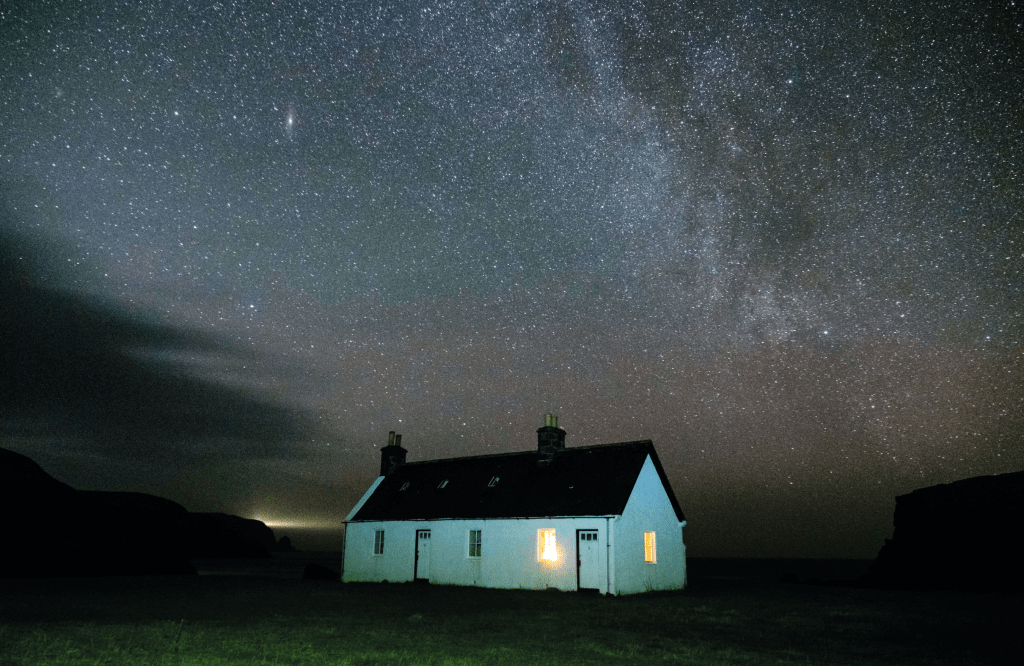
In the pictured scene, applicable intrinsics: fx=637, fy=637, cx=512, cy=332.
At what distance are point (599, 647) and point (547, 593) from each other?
13.2 metres

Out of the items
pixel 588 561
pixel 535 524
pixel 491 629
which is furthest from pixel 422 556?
pixel 491 629

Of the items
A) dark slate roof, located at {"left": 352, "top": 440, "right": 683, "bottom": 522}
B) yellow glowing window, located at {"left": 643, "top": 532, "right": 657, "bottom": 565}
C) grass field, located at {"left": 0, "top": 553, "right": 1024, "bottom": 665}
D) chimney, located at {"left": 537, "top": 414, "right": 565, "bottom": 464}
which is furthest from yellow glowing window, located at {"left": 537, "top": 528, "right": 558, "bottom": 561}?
chimney, located at {"left": 537, "top": 414, "right": 565, "bottom": 464}

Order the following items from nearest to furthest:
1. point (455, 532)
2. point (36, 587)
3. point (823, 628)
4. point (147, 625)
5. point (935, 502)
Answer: point (147, 625) < point (823, 628) < point (36, 587) < point (455, 532) < point (935, 502)

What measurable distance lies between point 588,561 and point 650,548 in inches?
142

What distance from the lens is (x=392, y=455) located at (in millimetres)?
37781

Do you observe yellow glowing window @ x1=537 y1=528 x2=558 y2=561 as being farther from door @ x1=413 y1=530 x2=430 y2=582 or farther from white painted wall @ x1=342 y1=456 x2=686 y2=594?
door @ x1=413 y1=530 x2=430 y2=582

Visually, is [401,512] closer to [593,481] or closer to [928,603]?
[593,481]

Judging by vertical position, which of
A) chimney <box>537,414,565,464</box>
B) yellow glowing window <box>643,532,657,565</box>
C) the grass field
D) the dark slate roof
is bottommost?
the grass field

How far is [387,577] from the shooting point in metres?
31.4

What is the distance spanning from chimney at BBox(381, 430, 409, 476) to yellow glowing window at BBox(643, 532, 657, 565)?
52.7 feet

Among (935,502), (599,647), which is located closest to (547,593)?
(599,647)

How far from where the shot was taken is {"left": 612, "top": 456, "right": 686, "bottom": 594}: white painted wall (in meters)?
25.2

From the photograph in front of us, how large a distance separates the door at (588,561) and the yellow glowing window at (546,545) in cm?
128

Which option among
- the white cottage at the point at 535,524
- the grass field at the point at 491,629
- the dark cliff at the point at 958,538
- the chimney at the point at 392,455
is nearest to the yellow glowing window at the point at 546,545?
the white cottage at the point at 535,524
